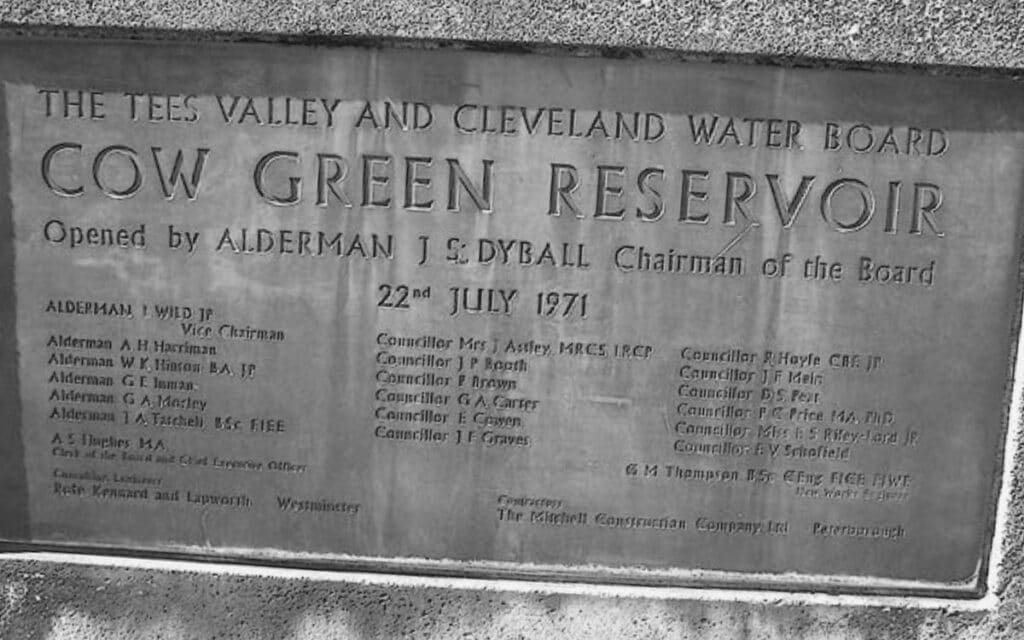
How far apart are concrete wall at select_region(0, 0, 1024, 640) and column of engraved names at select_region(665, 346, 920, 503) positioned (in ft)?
1.19

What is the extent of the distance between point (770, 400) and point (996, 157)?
94cm

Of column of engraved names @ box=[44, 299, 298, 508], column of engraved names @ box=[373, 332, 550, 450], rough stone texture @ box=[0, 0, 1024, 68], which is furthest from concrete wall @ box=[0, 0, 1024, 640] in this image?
column of engraved names @ box=[373, 332, 550, 450]

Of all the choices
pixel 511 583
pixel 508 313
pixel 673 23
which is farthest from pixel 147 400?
pixel 673 23

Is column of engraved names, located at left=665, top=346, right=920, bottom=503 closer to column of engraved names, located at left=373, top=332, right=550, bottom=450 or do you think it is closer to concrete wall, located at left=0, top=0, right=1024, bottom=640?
concrete wall, located at left=0, top=0, right=1024, bottom=640

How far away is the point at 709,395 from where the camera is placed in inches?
116

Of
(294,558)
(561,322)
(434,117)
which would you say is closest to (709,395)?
(561,322)

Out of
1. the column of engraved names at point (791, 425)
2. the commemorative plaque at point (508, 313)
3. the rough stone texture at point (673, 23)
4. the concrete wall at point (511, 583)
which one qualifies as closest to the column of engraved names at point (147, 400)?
the commemorative plaque at point (508, 313)

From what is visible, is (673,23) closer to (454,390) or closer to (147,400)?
(454,390)

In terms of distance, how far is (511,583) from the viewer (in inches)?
120

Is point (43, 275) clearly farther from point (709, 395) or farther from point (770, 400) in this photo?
point (770, 400)

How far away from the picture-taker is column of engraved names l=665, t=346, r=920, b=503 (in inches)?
115

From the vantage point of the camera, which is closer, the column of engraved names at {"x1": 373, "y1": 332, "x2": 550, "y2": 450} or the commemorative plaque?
the commemorative plaque

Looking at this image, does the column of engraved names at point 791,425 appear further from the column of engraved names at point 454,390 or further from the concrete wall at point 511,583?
the column of engraved names at point 454,390

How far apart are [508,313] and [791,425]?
2.99 ft
